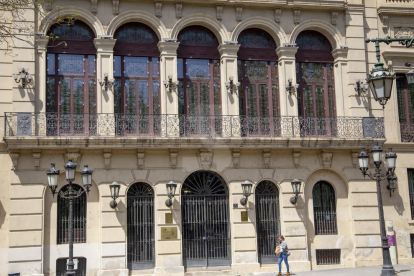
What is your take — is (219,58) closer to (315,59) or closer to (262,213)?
(315,59)

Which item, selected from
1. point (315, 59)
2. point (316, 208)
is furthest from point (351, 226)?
point (315, 59)

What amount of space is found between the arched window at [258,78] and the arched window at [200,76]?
1064mm

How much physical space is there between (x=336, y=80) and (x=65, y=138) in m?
11.4

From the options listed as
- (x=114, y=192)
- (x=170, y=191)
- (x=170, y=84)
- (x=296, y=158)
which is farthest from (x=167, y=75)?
(x=296, y=158)

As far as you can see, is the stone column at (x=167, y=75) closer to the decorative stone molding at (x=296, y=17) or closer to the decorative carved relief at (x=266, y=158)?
the decorative carved relief at (x=266, y=158)

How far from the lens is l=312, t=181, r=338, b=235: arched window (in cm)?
2106

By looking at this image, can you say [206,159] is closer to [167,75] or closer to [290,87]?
[167,75]

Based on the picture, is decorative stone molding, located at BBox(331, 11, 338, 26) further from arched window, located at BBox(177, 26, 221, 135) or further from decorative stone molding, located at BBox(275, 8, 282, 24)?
arched window, located at BBox(177, 26, 221, 135)

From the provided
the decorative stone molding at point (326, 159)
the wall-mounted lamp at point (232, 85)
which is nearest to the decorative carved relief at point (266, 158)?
the decorative stone molding at point (326, 159)

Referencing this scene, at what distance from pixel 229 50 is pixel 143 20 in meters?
3.62

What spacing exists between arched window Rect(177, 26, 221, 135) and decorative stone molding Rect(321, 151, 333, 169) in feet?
14.2

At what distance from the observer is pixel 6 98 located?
19297 millimetres

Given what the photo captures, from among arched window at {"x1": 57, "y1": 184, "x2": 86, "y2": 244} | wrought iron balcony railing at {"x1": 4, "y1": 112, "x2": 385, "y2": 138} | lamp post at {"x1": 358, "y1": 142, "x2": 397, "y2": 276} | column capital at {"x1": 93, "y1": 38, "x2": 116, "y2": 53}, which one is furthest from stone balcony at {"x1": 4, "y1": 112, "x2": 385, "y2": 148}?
lamp post at {"x1": 358, "y1": 142, "x2": 397, "y2": 276}

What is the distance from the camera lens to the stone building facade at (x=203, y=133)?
62.4ft
